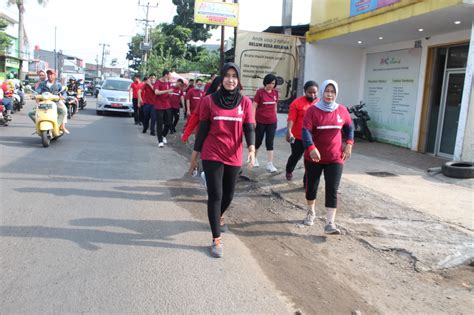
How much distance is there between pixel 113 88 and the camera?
70.7 ft

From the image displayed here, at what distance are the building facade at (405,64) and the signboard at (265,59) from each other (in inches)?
22.7

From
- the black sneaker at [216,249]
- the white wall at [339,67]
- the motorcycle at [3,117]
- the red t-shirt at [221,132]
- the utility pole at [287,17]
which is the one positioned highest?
the utility pole at [287,17]

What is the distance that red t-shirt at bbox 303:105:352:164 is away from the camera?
5.21m

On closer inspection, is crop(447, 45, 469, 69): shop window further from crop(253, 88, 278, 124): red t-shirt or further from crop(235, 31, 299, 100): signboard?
crop(253, 88, 278, 124): red t-shirt

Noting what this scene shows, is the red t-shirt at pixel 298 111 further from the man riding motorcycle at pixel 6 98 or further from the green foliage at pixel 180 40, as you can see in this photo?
the green foliage at pixel 180 40

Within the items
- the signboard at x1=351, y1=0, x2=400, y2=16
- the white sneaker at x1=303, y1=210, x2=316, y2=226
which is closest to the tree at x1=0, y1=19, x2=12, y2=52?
the signboard at x1=351, y1=0, x2=400, y2=16

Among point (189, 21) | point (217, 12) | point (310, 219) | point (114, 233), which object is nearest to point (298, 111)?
point (310, 219)

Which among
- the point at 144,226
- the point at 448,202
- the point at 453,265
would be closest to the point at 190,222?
the point at 144,226

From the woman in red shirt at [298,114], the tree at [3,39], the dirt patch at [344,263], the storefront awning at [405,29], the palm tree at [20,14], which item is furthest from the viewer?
the tree at [3,39]

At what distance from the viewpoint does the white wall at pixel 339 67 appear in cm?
1485

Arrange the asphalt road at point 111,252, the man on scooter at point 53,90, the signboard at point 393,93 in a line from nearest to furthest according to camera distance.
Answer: the asphalt road at point 111,252 → the man on scooter at point 53,90 → the signboard at point 393,93

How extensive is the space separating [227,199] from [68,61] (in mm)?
98989

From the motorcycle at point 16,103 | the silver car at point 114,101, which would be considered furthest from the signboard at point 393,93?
the motorcycle at point 16,103

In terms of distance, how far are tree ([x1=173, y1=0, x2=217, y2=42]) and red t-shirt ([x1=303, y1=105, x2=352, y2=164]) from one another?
39.8 metres
